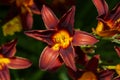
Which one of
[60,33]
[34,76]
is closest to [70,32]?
[60,33]

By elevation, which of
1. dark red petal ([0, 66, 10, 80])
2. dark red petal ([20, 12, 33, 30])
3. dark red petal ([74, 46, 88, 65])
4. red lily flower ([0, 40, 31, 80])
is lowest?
dark red petal ([74, 46, 88, 65])

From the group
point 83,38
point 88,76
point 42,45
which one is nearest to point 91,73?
point 88,76

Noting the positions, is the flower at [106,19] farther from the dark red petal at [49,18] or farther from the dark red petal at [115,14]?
the dark red petal at [49,18]

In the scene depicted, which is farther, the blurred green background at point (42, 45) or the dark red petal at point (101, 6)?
the blurred green background at point (42, 45)

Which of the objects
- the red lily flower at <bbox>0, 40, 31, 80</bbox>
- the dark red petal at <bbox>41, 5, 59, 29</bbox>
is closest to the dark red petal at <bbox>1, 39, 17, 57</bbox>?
the red lily flower at <bbox>0, 40, 31, 80</bbox>

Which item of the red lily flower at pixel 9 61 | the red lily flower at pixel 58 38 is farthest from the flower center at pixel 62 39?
the red lily flower at pixel 9 61

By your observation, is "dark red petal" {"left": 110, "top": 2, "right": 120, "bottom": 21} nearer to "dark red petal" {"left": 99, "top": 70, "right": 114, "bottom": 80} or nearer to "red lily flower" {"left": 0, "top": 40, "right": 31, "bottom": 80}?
"dark red petal" {"left": 99, "top": 70, "right": 114, "bottom": 80}
